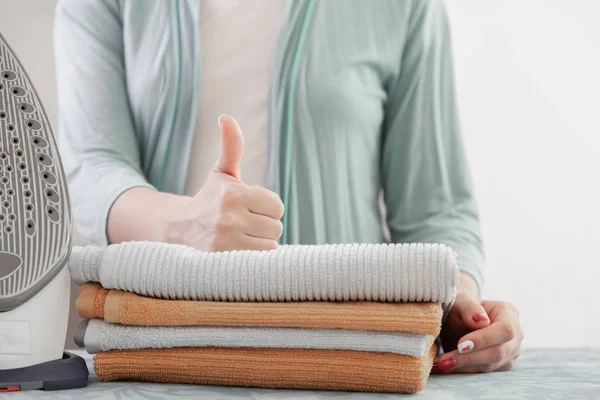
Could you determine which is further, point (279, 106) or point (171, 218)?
point (279, 106)

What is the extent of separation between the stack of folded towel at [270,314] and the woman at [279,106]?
421 millimetres

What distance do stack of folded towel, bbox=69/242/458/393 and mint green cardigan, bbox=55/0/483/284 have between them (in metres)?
0.44

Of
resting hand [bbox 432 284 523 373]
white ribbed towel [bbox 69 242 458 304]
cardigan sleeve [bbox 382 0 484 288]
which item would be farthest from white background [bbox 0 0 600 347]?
white ribbed towel [bbox 69 242 458 304]

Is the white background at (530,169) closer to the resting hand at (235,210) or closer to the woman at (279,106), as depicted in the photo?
the woman at (279,106)

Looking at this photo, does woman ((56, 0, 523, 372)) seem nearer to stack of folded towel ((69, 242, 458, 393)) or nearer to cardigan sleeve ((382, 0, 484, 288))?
cardigan sleeve ((382, 0, 484, 288))

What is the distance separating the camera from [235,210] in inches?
25.6

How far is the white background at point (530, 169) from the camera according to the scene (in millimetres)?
1823

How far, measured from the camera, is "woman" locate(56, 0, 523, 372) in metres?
0.94

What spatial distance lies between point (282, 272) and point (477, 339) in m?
0.24

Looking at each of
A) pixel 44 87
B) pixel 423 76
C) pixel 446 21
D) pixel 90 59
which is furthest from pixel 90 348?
pixel 44 87

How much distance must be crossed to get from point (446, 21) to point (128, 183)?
1.97 feet

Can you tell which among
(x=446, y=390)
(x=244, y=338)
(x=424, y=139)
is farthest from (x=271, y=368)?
(x=424, y=139)

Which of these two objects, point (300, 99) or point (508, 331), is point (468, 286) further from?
point (300, 99)

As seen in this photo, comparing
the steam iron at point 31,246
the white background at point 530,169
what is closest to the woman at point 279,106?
the steam iron at point 31,246
